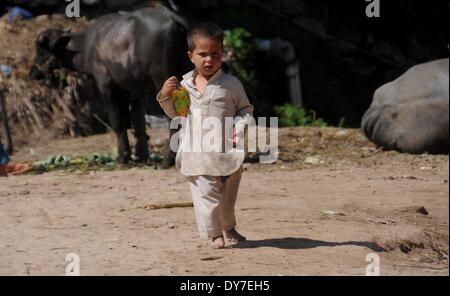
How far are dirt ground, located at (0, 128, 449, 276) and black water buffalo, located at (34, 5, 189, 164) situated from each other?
0.91 meters

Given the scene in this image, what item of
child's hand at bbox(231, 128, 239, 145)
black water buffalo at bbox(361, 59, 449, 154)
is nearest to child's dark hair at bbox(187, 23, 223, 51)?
child's hand at bbox(231, 128, 239, 145)

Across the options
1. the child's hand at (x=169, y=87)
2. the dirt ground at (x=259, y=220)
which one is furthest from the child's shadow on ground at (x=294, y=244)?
the child's hand at (x=169, y=87)

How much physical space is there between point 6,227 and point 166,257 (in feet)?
5.28

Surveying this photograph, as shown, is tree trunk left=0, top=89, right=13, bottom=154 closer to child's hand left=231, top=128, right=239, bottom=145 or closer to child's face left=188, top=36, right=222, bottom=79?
child's face left=188, top=36, right=222, bottom=79

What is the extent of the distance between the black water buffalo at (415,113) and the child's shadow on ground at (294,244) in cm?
425

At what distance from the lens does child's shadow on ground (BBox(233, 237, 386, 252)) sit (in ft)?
16.4

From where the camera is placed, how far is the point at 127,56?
9234mm

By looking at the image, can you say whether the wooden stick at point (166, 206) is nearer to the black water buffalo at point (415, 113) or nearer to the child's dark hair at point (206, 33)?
the child's dark hair at point (206, 33)

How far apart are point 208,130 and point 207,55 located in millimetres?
408

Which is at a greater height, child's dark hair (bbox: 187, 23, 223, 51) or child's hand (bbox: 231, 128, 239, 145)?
child's dark hair (bbox: 187, 23, 223, 51)

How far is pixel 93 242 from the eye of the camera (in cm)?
522

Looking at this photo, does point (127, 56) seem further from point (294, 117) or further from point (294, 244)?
point (294, 244)

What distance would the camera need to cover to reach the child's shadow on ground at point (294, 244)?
4.99 meters
